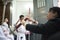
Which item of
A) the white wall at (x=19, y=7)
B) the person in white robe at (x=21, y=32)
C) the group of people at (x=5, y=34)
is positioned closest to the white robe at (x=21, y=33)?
the person in white robe at (x=21, y=32)

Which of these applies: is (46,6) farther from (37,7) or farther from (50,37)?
(50,37)

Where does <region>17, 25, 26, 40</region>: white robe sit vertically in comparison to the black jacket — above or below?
below

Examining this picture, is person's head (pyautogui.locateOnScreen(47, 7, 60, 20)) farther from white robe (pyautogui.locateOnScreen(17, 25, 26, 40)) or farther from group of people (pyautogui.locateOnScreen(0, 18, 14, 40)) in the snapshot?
white robe (pyautogui.locateOnScreen(17, 25, 26, 40))

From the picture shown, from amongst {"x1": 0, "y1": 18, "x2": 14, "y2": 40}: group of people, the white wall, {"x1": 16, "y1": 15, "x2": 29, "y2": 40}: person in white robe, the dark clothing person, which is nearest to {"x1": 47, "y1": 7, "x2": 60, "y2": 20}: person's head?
the dark clothing person

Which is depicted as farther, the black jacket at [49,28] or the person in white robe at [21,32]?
the person in white robe at [21,32]

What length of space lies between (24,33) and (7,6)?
320 cm

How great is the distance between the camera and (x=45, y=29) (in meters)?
1.65

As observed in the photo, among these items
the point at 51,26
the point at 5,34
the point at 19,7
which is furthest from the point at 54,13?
the point at 19,7

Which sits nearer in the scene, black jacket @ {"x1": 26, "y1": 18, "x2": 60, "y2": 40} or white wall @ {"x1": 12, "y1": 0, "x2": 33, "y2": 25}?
black jacket @ {"x1": 26, "y1": 18, "x2": 60, "y2": 40}

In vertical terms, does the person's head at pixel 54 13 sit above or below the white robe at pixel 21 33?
above

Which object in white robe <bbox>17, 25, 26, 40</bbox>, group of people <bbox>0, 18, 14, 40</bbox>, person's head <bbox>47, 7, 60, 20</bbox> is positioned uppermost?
person's head <bbox>47, 7, 60, 20</bbox>

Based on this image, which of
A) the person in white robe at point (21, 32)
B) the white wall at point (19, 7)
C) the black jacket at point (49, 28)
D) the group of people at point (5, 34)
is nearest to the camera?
the black jacket at point (49, 28)

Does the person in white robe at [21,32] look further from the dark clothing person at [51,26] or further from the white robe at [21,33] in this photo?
the dark clothing person at [51,26]

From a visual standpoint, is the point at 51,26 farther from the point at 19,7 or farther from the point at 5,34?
the point at 19,7
